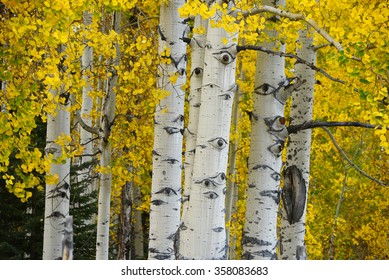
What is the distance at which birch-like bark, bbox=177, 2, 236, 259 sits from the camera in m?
5.74

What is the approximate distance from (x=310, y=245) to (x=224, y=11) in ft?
34.0

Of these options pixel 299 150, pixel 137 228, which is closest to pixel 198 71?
pixel 299 150

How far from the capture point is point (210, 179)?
5754 millimetres

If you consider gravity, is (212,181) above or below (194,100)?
below

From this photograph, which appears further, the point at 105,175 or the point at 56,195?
the point at 105,175

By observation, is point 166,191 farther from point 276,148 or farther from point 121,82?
point 121,82

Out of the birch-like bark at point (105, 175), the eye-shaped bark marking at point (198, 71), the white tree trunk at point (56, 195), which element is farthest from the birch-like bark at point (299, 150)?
the birch-like bark at point (105, 175)

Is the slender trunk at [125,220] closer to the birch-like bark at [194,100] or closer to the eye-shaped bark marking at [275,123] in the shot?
the birch-like bark at [194,100]

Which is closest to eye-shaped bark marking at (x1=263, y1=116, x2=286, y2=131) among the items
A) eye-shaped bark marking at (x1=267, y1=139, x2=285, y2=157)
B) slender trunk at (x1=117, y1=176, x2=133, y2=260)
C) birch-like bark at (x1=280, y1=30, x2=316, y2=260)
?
eye-shaped bark marking at (x1=267, y1=139, x2=285, y2=157)

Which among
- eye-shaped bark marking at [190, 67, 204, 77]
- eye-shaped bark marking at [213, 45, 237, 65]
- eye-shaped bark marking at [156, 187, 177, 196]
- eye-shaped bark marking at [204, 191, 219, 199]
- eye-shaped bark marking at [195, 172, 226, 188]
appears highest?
eye-shaped bark marking at [190, 67, 204, 77]

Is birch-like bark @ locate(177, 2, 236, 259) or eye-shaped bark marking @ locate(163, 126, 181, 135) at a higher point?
eye-shaped bark marking @ locate(163, 126, 181, 135)

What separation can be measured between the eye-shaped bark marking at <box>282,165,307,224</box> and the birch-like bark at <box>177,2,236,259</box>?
2.93 m

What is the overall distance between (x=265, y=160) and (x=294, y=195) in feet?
4.89

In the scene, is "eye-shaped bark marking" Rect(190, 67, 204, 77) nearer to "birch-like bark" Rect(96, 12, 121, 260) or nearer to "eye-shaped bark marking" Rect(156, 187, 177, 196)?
"eye-shaped bark marking" Rect(156, 187, 177, 196)
